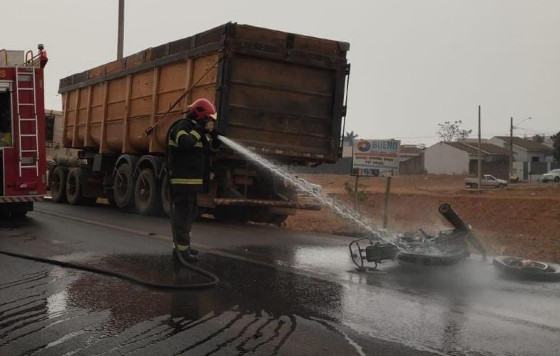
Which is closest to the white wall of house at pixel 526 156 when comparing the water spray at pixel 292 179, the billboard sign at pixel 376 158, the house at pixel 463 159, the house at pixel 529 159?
the house at pixel 529 159

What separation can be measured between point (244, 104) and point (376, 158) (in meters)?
3.42

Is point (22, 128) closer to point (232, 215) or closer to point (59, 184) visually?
point (232, 215)

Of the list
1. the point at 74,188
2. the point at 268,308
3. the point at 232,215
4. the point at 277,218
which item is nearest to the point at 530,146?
the point at 74,188

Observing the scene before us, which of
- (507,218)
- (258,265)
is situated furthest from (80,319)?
(507,218)

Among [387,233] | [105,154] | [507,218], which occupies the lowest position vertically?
[507,218]

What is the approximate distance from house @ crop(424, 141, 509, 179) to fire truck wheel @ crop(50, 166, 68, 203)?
202ft

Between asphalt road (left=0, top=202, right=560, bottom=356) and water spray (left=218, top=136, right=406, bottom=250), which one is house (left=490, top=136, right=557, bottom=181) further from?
asphalt road (left=0, top=202, right=560, bottom=356)

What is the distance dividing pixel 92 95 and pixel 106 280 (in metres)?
10.1

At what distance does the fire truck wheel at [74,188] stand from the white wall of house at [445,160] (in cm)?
6596

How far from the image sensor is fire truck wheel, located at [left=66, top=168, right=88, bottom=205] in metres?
15.0

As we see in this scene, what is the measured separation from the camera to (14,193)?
32.5 feet

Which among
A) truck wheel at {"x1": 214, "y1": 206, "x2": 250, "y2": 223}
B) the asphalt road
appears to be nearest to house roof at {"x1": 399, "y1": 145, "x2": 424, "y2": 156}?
truck wheel at {"x1": 214, "y1": 206, "x2": 250, "y2": 223}

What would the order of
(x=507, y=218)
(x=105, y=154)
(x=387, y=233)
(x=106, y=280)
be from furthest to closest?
(x=507, y=218), (x=105, y=154), (x=387, y=233), (x=106, y=280)

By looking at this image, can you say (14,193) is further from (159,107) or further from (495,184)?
(495,184)
